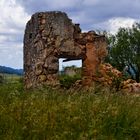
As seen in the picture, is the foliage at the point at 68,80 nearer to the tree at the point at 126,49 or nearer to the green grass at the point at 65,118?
the green grass at the point at 65,118

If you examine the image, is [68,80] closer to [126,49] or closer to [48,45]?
[48,45]

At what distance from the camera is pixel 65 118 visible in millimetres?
9281

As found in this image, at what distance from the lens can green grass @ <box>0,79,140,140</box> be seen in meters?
8.54

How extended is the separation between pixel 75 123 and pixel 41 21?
39.5ft

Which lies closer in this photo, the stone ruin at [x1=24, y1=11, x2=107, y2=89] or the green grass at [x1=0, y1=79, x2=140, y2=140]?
the green grass at [x1=0, y1=79, x2=140, y2=140]

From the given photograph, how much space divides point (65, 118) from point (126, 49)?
37.6m

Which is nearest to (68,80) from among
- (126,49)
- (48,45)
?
(48,45)

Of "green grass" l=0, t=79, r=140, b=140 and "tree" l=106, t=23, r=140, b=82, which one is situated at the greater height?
"tree" l=106, t=23, r=140, b=82

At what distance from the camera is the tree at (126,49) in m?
45.2

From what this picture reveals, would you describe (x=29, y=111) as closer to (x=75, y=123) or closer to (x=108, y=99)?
(x=75, y=123)

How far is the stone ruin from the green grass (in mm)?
10017

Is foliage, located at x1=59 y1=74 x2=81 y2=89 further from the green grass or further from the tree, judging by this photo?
the tree

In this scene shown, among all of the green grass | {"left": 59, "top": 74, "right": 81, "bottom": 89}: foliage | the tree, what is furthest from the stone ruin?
the tree

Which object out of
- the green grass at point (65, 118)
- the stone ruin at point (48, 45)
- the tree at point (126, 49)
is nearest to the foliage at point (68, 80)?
the stone ruin at point (48, 45)
